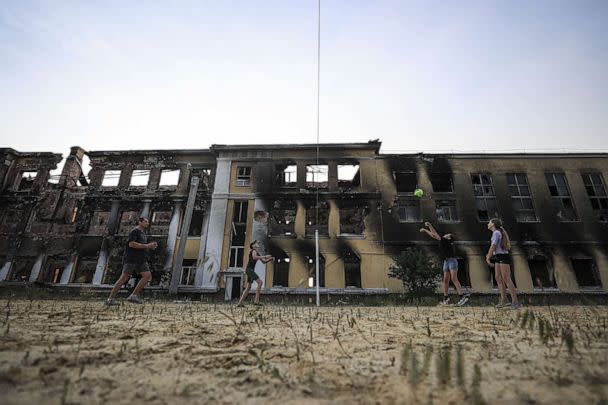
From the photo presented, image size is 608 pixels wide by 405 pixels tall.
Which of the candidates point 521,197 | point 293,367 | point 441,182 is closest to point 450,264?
point 293,367

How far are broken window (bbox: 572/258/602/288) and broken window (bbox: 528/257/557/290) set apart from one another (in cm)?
160

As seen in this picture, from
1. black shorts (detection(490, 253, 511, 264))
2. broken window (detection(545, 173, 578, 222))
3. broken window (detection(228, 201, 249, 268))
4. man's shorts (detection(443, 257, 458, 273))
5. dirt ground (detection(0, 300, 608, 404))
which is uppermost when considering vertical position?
broken window (detection(545, 173, 578, 222))

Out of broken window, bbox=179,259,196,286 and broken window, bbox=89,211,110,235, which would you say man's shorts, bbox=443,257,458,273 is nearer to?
broken window, bbox=179,259,196,286

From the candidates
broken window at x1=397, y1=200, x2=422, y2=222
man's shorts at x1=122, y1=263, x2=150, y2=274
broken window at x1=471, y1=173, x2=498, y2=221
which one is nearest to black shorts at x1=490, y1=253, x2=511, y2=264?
man's shorts at x1=122, y1=263, x2=150, y2=274

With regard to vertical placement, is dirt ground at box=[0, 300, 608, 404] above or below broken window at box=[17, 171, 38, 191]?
below

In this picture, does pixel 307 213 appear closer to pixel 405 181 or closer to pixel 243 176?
pixel 243 176

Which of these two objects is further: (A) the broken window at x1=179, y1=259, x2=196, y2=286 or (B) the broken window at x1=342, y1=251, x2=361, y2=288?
(A) the broken window at x1=179, y1=259, x2=196, y2=286

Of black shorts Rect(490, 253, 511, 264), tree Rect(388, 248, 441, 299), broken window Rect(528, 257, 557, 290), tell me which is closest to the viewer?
black shorts Rect(490, 253, 511, 264)

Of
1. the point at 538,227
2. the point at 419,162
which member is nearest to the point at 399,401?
the point at 419,162

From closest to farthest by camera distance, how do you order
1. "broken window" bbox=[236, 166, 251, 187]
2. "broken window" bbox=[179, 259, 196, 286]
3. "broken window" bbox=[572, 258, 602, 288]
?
"broken window" bbox=[572, 258, 602, 288]
"broken window" bbox=[179, 259, 196, 286]
"broken window" bbox=[236, 166, 251, 187]

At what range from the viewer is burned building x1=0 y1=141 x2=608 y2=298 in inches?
675

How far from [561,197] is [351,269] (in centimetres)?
1528

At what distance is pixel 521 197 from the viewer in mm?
18953

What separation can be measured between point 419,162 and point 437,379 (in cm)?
2013
